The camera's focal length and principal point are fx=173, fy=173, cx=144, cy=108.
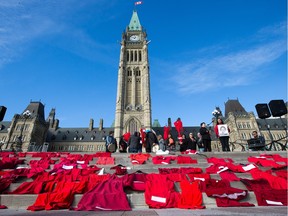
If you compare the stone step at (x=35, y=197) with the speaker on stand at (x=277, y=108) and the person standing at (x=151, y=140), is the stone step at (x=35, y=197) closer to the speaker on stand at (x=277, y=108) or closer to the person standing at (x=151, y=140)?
the person standing at (x=151, y=140)

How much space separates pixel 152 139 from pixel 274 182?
671 cm

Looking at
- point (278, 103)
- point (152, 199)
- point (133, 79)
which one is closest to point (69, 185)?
point (152, 199)

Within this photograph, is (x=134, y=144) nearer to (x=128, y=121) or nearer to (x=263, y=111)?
(x=263, y=111)

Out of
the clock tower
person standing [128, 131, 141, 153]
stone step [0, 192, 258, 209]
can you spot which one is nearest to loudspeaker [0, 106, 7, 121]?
person standing [128, 131, 141, 153]

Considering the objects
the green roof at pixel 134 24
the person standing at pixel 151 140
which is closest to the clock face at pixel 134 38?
the green roof at pixel 134 24

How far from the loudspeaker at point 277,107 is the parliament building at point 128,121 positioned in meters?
30.8

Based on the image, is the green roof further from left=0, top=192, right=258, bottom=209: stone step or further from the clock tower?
left=0, top=192, right=258, bottom=209: stone step

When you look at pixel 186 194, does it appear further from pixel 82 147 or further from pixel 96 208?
pixel 82 147

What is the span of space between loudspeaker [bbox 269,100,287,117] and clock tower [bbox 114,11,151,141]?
29975 mm

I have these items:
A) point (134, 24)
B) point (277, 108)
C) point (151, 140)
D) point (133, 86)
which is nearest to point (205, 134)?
point (151, 140)

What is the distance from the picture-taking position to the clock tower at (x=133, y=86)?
144 feet

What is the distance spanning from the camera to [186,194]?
437 centimetres

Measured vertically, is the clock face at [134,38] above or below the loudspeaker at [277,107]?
above

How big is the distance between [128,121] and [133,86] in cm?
1090
